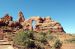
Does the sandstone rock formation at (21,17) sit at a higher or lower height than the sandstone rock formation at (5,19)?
higher

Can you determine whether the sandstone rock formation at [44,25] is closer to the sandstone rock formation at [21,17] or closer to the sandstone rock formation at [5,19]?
the sandstone rock formation at [21,17]

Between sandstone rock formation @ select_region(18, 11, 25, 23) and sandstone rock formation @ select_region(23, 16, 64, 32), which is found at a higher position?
sandstone rock formation @ select_region(18, 11, 25, 23)

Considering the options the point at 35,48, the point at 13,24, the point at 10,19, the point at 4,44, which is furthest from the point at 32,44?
the point at 10,19

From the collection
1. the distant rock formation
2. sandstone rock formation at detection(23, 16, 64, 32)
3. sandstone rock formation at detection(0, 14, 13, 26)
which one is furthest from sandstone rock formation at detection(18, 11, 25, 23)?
sandstone rock formation at detection(0, 14, 13, 26)

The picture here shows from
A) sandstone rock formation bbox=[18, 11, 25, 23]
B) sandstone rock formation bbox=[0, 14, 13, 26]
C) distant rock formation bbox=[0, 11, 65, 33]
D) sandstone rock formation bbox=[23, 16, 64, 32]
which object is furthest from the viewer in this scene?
sandstone rock formation bbox=[18, 11, 25, 23]

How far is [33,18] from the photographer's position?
290 feet

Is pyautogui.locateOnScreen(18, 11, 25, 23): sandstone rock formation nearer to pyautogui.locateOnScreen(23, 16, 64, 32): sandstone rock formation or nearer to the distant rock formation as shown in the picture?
the distant rock formation

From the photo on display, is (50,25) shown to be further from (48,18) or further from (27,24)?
(27,24)

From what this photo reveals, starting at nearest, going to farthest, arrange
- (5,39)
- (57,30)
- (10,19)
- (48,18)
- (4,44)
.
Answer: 1. (4,44)
2. (5,39)
3. (10,19)
4. (57,30)
5. (48,18)

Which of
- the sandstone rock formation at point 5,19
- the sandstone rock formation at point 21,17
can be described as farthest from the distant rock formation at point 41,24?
the sandstone rock formation at point 5,19

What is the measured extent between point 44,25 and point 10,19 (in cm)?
1868

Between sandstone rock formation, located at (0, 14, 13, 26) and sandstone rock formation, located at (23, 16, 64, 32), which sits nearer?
sandstone rock formation, located at (0, 14, 13, 26)

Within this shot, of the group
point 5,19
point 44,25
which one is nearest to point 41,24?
point 44,25

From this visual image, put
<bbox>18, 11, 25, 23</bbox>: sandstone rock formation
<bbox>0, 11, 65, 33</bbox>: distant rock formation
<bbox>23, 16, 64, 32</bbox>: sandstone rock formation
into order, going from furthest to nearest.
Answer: <bbox>18, 11, 25, 23</bbox>: sandstone rock formation
<bbox>23, 16, 64, 32</bbox>: sandstone rock formation
<bbox>0, 11, 65, 33</bbox>: distant rock formation
